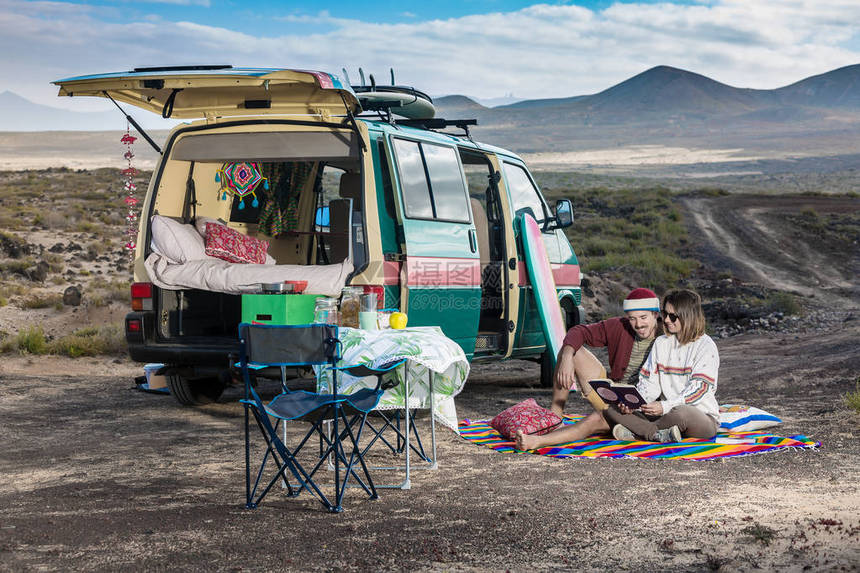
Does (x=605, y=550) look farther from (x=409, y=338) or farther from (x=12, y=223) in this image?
(x=12, y=223)

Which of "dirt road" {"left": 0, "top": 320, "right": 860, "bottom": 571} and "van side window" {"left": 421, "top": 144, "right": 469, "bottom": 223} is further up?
"van side window" {"left": 421, "top": 144, "right": 469, "bottom": 223}

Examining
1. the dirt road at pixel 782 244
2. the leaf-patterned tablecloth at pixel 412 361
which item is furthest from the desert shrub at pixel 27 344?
the dirt road at pixel 782 244

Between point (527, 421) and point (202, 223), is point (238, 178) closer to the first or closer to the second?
point (202, 223)

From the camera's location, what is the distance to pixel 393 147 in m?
7.30

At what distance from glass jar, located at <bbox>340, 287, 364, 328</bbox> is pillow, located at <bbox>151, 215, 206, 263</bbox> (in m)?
1.40

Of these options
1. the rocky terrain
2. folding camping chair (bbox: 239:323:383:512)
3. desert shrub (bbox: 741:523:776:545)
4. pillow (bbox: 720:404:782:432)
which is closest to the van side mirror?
the rocky terrain

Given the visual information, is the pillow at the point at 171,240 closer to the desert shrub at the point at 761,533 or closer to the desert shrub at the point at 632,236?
the desert shrub at the point at 761,533

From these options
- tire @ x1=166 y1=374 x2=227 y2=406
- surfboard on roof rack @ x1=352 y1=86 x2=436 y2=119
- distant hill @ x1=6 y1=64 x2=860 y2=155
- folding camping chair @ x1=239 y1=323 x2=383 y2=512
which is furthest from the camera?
distant hill @ x1=6 y1=64 x2=860 y2=155

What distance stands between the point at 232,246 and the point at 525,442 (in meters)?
2.83

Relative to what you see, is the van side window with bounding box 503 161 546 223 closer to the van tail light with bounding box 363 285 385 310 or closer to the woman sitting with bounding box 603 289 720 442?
the van tail light with bounding box 363 285 385 310

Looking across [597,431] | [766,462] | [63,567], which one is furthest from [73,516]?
[766,462]

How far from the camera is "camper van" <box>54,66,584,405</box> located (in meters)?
6.93

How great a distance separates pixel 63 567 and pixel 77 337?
926cm

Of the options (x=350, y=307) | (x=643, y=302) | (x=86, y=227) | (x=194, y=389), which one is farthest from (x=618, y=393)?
(x=86, y=227)
